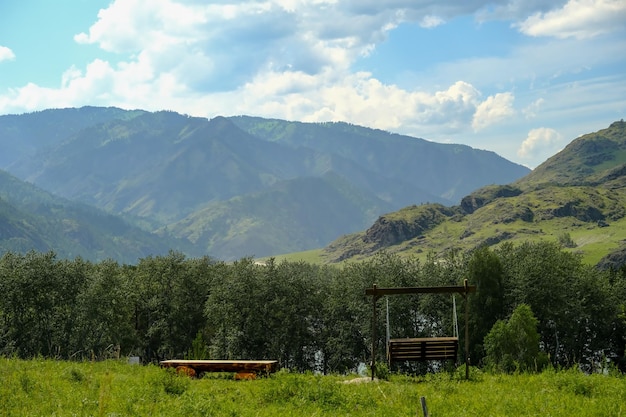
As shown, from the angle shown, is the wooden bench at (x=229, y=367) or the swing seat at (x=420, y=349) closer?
the wooden bench at (x=229, y=367)

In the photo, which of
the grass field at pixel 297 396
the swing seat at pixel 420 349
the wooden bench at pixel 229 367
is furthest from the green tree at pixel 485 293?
the grass field at pixel 297 396

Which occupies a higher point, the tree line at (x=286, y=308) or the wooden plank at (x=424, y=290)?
the wooden plank at (x=424, y=290)

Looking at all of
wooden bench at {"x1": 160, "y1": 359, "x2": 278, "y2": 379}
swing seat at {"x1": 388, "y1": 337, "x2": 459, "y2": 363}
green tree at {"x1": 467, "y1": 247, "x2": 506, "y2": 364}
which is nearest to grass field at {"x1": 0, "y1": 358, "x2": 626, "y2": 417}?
wooden bench at {"x1": 160, "y1": 359, "x2": 278, "y2": 379}

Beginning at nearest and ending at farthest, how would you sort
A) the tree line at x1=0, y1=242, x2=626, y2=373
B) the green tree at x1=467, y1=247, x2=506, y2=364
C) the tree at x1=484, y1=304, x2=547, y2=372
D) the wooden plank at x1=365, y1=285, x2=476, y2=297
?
the wooden plank at x1=365, y1=285, x2=476, y2=297, the tree at x1=484, y1=304, x2=547, y2=372, the tree line at x1=0, y1=242, x2=626, y2=373, the green tree at x1=467, y1=247, x2=506, y2=364

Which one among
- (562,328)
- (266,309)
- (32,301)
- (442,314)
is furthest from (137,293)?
(562,328)

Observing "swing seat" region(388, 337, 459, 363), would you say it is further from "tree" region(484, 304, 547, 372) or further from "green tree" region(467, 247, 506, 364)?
"green tree" region(467, 247, 506, 364)

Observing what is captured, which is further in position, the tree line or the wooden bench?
the tree line

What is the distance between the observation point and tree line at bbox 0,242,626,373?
236 feet

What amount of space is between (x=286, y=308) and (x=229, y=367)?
53.8m

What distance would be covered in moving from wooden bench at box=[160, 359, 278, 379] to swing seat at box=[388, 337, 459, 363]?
553 centimetres

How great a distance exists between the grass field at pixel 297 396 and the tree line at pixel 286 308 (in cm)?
5347

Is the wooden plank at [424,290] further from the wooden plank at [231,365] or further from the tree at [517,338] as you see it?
the tree at [517,338]

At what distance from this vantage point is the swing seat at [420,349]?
25969 mm

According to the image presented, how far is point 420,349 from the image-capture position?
86.0 feet
